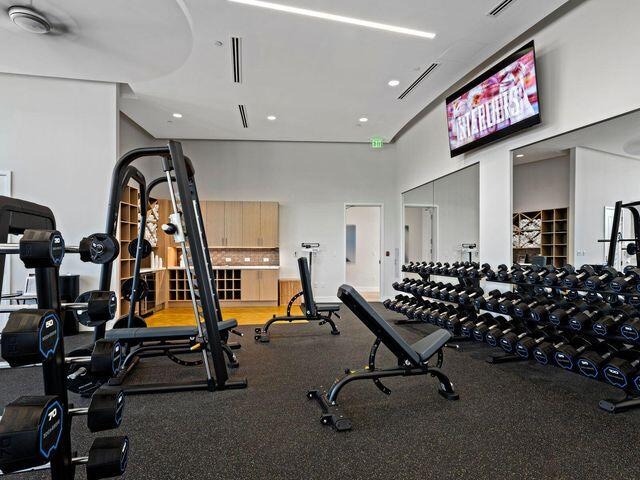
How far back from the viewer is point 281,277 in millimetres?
7516

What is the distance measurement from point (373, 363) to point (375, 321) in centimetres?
36

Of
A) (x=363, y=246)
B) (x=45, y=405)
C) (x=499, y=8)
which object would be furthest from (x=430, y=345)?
(x=363, y=246)

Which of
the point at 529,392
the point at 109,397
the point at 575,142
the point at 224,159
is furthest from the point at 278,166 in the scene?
the point at 109,397

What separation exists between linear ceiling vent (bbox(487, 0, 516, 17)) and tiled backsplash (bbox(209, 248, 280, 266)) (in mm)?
5446

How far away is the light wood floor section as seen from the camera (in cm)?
561

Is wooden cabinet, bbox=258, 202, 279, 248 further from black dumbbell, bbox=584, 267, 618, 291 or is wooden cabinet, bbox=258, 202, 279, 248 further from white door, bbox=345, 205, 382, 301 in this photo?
black dumbbell, bbox=584, 267, 618, 291

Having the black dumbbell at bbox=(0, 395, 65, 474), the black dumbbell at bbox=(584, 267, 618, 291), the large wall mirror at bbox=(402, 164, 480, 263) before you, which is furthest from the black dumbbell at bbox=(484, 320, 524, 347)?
the black dumbbell at bbox=(0, 395, 65, 474)

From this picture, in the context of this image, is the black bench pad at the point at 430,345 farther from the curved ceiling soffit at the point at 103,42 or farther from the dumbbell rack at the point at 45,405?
the curved ceiling soffit at the point at 103,42

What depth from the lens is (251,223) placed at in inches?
283

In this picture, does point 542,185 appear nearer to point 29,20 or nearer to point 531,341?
point 531,341

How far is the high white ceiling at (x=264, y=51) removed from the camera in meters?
3.40

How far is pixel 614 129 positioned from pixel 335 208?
206 inches

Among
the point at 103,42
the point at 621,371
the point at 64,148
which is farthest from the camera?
the point at 64,148

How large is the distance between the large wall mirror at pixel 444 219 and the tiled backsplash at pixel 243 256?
109 inches
